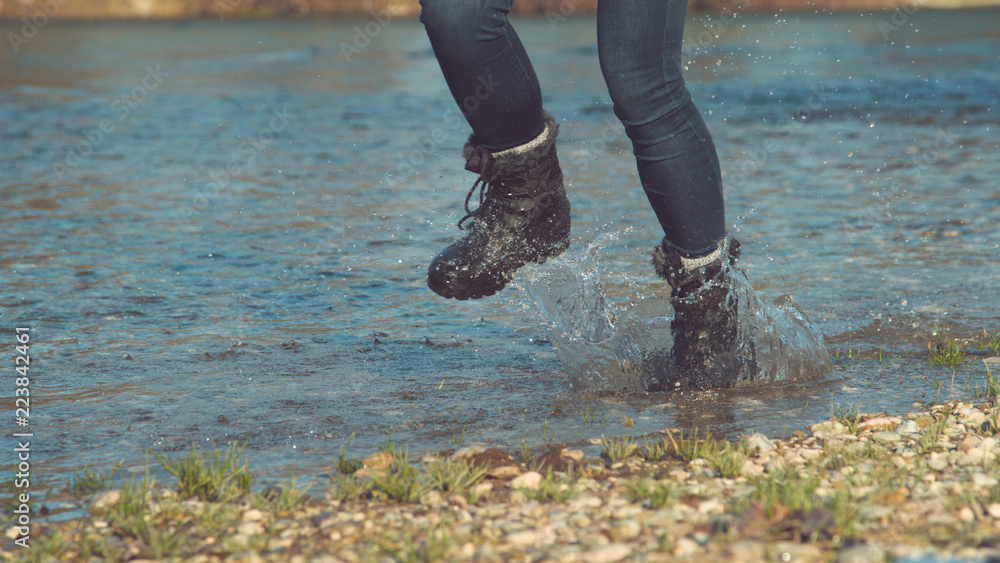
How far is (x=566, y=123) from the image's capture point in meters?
10.4

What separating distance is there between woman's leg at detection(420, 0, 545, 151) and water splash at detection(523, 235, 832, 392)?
61 centimetres

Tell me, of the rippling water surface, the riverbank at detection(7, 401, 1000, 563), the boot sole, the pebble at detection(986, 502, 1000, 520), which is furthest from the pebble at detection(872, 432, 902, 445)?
the boot sole

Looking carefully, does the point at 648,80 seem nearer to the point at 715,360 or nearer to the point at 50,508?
the point at 715,360

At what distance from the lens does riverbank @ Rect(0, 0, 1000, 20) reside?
37938 mm

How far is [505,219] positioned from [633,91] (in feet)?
1.94

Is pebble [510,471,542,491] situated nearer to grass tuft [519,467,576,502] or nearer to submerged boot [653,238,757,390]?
grass tuft [519,467,576,502]

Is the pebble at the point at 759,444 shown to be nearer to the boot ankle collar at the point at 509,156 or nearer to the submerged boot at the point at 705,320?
the submerged boot at the point at 705,320

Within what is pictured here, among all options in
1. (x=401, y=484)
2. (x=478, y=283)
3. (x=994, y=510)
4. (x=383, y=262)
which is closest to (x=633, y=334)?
(x=478, y=283)

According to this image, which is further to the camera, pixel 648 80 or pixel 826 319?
pixel 826 319

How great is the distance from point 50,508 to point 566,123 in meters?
8.73

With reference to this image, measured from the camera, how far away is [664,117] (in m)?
2.66

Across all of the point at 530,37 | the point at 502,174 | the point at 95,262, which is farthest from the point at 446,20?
the point at 530,37

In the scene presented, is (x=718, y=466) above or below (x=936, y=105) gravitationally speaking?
below

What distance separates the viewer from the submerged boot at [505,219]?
2871 mm
